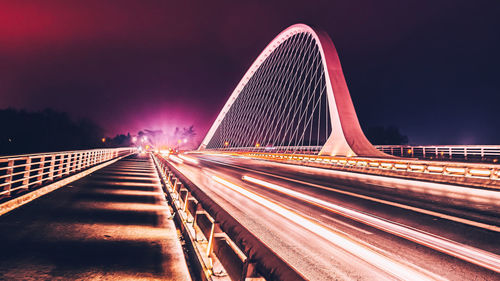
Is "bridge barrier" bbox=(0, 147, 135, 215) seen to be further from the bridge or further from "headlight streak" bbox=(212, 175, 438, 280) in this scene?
"headlight streak" bbox=(212, 175, 438, 280)

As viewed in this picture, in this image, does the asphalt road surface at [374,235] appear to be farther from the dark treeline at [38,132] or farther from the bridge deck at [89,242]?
the dark treeline at [38,132]

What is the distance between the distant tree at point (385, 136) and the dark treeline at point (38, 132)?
91859 mm

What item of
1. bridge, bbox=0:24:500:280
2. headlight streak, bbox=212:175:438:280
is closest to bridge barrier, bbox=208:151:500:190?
bridge, bbox=0:24:500:280

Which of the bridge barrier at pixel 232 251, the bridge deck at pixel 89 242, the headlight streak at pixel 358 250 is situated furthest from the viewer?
the headlight streak at pixel 358 250

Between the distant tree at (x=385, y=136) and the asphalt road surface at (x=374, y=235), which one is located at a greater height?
the distant tree at (x=385, y=136)

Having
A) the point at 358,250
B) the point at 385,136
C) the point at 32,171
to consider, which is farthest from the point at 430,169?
the point at 385,136

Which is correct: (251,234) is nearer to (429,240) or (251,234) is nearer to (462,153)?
(429,240)

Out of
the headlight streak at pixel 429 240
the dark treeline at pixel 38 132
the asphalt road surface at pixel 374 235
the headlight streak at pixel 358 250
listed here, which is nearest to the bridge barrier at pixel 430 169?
the asphalt road surface at pixel 374 235

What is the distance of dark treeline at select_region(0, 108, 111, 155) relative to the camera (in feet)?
246

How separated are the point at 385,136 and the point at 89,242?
105102 mm

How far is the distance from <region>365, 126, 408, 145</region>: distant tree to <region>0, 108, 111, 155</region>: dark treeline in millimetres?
91859

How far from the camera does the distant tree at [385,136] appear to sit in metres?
96.9

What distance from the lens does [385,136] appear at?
99.0 meters

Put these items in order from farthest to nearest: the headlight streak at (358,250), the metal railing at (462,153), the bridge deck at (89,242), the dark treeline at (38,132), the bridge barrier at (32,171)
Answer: the dark treeline at (38,132), the metal railing at (462,153), the bridge barrier at (32,171), the headlight streak at (358,250), the bridge deck at (89,242)
